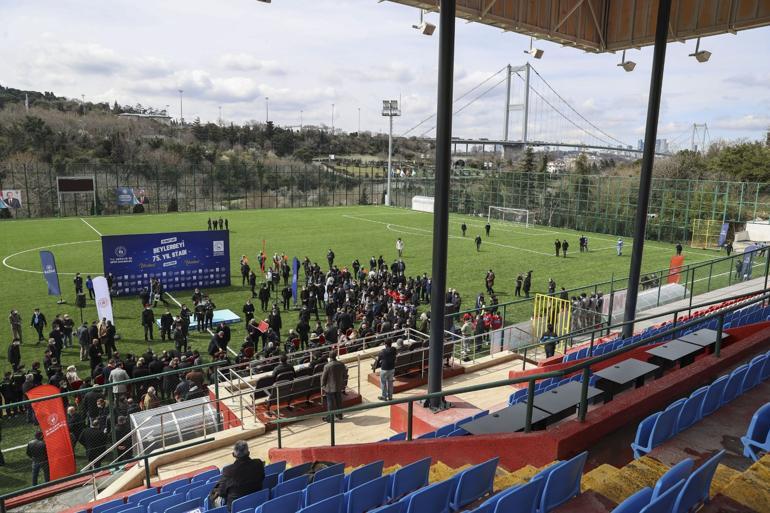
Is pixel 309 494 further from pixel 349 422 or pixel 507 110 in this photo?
pixel 507 110

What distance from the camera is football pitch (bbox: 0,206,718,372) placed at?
2127 centimetres

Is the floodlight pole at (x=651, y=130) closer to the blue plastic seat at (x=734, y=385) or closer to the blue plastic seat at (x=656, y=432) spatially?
the blue plastic seat at (x=734, y=385)

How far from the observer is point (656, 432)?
15.1ft

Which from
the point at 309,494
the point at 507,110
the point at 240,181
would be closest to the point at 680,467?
the point at 309,494

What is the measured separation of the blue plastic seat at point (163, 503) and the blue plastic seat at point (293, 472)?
3.68ft

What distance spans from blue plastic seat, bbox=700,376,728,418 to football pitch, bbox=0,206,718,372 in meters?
14.3

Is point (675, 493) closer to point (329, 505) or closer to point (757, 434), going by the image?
point (757, 434)

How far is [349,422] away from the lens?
9102 millimetres

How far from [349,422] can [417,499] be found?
5.38m

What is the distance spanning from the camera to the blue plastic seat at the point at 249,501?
15.7ft

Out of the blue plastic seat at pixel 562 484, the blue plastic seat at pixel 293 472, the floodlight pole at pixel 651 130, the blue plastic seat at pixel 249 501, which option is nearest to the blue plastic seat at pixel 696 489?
the blue plastic seat at pixel 562 484

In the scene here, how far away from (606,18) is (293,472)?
1181 centimetres

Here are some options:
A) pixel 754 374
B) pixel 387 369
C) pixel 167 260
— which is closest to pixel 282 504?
pixel 754 374

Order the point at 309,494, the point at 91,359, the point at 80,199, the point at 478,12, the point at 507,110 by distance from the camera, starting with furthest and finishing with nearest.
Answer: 1. the point at 507,110
2. the point at 80,199
3. the point at 91,359
4. the point at 478,12
5. the point at 309,494
